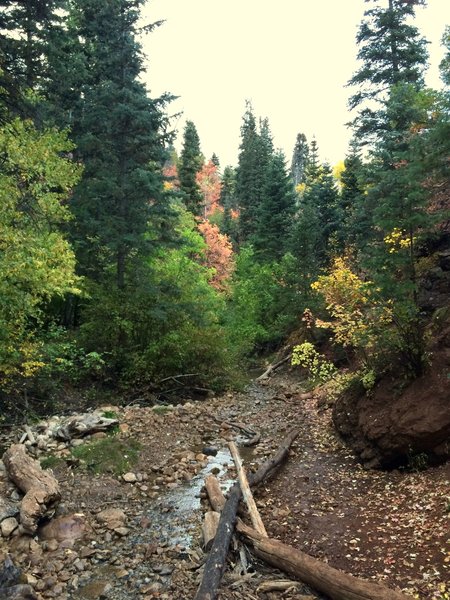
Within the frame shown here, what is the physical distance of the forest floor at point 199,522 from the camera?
17.7ft

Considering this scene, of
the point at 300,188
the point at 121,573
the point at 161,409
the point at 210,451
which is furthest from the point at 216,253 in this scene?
the point at 300,188

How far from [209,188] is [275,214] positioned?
2313cm

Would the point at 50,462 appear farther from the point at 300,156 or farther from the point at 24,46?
the point at 300,156

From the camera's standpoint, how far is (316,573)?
508 centimetres

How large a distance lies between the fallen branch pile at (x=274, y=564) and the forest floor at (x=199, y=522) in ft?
0.63

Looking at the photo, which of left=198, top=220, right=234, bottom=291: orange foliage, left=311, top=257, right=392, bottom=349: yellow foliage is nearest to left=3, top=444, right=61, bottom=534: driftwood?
left=311, top=257, right=392, bottom=349: yellow foliage

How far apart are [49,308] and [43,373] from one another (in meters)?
6.56

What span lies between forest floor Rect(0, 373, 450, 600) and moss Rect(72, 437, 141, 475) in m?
0.12

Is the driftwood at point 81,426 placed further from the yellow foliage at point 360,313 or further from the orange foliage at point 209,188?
the orange foliage at point 209,188

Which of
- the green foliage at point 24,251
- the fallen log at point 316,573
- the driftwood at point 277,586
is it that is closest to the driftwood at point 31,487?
the green foliage at point 24,251

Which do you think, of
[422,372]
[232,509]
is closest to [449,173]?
[422,372]

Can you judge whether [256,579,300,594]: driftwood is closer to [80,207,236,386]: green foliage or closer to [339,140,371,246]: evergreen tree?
A: [80,207,236,386]: green foliage

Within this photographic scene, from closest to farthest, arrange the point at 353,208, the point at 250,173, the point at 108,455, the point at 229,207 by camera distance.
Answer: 1. the point at 108,455
2. the point at 353,208
3. the point at 250,173
4. the point at 229,207

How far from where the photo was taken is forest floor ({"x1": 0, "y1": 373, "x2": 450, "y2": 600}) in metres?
5.40
